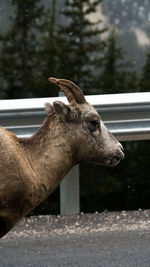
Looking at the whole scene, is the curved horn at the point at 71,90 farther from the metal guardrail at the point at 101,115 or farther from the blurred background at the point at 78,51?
the blurred background at the point at 78,51

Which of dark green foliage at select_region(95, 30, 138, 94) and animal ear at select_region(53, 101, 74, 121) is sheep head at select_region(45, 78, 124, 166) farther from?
dark green foliage at select_region(95, 30, 138, 94)

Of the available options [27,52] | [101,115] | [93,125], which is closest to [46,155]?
[93,125]

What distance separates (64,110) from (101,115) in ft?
7.19

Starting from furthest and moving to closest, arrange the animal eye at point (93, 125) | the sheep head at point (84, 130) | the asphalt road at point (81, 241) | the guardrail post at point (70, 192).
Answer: the guardrail post at point (70, 192)
the asphalt road at point (81, 241)
the animal eye at point (93, 125)
the sheep head at point (84, 130)

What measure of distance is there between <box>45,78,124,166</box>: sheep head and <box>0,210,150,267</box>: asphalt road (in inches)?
40.3

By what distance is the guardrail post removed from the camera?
8336mm

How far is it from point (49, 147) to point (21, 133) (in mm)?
1890

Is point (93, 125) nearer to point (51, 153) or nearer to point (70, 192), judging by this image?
point (51, 153)

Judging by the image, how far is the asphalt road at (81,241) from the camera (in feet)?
21.9

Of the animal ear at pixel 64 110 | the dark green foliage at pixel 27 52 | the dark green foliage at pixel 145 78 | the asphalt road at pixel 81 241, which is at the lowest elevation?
the asphalt road at pixel 81 241

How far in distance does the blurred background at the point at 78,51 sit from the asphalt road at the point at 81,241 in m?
1.72

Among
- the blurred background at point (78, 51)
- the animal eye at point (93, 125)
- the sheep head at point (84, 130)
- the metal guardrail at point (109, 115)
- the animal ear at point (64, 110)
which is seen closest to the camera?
the animal ear at point (64, 110)

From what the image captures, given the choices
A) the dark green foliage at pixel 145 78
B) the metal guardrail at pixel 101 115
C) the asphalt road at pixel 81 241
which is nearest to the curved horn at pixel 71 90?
the asphalt road at pixel 81 241

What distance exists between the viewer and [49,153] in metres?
6.09
